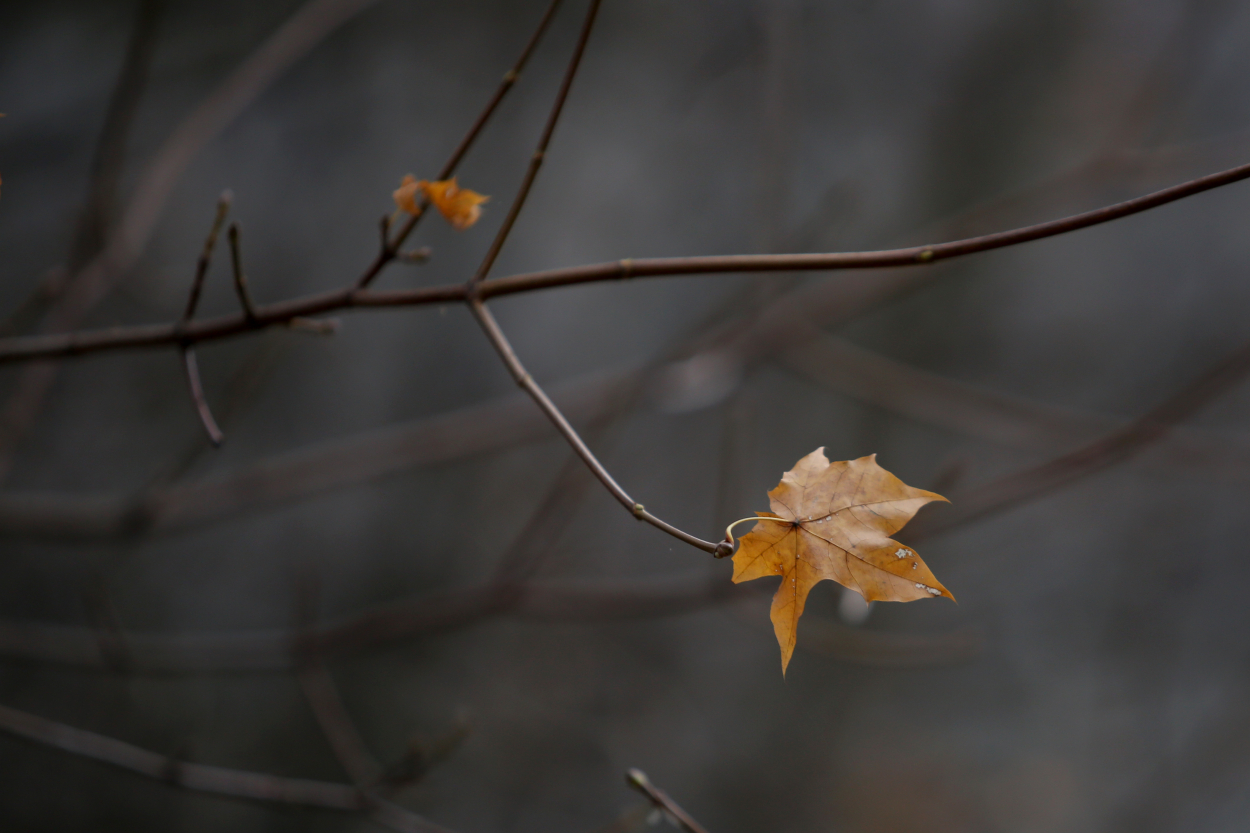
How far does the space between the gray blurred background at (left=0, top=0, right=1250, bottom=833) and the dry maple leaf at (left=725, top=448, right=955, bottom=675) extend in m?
1.35

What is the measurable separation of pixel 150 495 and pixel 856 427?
1.87 m

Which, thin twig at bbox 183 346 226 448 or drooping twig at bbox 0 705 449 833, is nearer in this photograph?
thin twig at bbox 183 346 226 448

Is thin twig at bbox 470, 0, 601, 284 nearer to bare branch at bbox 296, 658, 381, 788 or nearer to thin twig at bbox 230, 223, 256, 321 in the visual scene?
thin twig at bbox 230, 223, 256, 321

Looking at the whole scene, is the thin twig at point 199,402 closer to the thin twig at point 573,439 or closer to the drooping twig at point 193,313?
the drooping twig at point 193,313

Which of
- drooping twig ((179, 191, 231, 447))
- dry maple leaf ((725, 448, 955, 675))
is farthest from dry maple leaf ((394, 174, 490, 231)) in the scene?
dry maple leaf ((725, 448, 955, 675))

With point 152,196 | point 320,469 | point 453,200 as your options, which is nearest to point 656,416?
point 320,469

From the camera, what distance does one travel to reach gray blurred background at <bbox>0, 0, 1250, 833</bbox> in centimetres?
171

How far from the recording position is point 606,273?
0.37 meters

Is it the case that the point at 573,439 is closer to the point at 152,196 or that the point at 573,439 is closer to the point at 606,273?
the point at 606,273

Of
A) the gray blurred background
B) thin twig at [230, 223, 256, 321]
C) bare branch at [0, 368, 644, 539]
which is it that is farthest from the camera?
the gray blurred background

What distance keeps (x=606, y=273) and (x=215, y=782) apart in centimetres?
68

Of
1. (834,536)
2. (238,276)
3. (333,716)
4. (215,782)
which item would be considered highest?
(238,276)

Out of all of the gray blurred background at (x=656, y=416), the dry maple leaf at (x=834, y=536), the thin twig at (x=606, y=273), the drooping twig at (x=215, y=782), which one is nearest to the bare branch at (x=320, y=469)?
the drooping twig at (x=215, y=782)

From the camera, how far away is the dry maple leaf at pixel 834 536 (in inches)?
12.9
